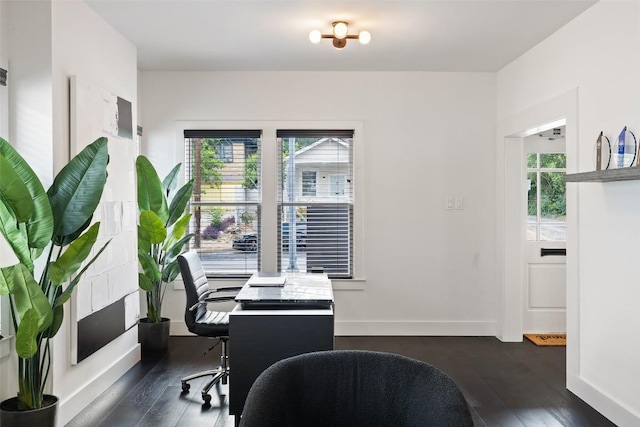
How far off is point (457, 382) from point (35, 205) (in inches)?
120

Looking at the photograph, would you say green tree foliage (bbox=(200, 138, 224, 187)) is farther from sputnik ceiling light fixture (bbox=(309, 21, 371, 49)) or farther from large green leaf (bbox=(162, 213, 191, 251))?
sputnik ceiling light fixture (bbox=(309, 21, 371, 49))

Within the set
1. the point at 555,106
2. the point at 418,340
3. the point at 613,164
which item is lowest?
the point at 418,340

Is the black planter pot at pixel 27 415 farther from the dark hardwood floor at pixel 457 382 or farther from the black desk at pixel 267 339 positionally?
the black desk at pixel 267 339

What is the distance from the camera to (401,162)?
17.2 ft

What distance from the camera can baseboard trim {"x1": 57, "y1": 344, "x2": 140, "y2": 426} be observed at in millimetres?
3199

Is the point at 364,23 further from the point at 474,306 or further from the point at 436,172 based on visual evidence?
the point at 474,306

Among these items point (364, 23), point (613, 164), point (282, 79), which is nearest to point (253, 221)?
point (282, 79)

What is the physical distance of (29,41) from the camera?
119 inches

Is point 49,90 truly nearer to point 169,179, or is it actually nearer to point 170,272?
point 169,179

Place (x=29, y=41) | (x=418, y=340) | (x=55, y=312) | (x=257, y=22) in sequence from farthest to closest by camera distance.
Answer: (x=418, y=340) < (x=257, y=22) < (x=29, y=41) < (x=55, y=312)

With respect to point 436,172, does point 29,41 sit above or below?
above

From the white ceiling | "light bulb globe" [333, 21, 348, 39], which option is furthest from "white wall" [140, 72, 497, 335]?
"light bulb globe" [333, 21, 348, 39]

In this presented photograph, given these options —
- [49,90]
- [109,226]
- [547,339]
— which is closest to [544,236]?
[547,339]

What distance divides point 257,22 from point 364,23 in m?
0.78
